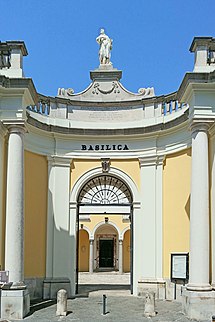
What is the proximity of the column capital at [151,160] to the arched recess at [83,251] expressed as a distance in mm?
17032

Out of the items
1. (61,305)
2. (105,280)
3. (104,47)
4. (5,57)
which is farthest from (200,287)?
(105,280)

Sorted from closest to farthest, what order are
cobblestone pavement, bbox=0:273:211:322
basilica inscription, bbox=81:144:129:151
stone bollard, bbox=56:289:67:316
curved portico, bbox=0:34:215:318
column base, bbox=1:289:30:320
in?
column base, bbox=1:289:30:320 → cobblestone pavement, bbox=0:273:211:322 → stone bollard, bbox=56:289:67:316 → curved portico, bbox=0:34:215:318 → basilica inscription, bbox=81:144:129:151

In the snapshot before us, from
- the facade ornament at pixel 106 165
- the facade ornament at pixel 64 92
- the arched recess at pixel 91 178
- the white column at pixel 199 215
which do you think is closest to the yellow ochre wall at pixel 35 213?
the arched recess at pixel 91 178

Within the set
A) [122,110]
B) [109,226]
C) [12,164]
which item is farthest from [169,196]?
[109,226]

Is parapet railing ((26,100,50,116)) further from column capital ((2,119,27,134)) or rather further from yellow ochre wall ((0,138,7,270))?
column capital ((2,119,27,134))

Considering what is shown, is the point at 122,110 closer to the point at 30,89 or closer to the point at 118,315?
the point at 30,89

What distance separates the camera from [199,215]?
43.2 ft

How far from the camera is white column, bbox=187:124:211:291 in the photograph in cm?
1298

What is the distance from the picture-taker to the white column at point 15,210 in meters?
13.2

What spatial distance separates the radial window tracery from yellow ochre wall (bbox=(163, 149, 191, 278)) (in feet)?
6.44

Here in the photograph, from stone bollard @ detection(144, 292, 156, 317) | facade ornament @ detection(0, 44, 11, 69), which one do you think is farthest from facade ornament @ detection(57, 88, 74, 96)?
stone bollard @ detection(144, 292, 156, 317)

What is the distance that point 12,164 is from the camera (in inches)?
536

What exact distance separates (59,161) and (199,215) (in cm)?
670

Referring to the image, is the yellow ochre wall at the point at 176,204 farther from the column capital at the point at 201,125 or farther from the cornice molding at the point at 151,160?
the column capital at the point at 201,125
